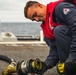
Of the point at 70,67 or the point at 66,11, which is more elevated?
the point at 66,11

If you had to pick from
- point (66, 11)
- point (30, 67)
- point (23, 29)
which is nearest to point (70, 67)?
point (30, 67)

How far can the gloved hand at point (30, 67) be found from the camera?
2.85 metres

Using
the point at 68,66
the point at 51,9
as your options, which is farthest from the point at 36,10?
the point at 68,66

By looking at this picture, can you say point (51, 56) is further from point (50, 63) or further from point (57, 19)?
point (57, 19)

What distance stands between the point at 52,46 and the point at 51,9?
0.47 meters

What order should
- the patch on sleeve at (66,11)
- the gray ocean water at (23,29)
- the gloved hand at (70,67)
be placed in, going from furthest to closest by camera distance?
the gray ocean water at (23,29), the patch on sleeve at (66,11), the gloved hand at (70,67)

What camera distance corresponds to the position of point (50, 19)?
297cm

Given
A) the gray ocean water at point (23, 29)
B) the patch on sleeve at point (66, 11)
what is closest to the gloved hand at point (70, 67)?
the patch on sleeve at point (66, 11)

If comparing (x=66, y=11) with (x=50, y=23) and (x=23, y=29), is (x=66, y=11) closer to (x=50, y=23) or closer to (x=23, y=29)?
(x=50, y=23)

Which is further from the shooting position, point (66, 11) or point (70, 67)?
point (66, 11)

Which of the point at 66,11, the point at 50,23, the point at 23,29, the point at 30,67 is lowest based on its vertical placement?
the point at 23,29

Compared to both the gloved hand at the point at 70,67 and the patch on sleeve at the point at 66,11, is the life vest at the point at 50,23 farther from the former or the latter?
the gloved hand at the point at 70,67

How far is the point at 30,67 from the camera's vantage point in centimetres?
286

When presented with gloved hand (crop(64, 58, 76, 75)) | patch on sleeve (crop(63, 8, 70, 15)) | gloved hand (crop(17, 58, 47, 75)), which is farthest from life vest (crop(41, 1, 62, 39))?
gloved hand (crop(64, 58, 76, 75))
